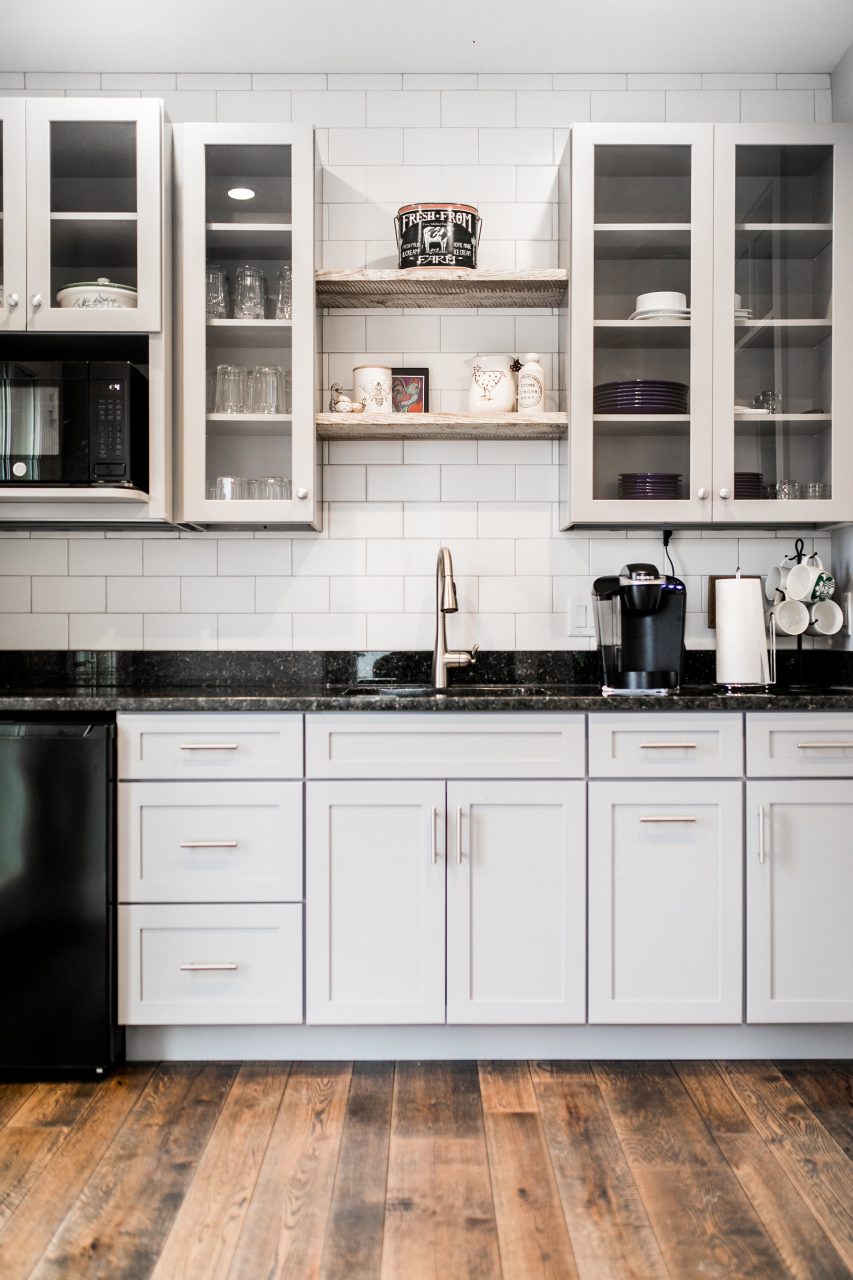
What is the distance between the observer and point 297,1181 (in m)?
1.84

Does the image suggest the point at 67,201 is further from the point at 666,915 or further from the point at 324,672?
the point at 666,915

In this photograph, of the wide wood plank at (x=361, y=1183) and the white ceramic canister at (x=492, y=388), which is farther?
the white ceramic canister at (x=492, y=388)

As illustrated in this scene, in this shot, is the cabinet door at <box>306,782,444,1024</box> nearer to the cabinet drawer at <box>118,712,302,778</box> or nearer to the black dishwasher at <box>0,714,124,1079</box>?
the cabinet drawer at <box>118,712,302,778</box>

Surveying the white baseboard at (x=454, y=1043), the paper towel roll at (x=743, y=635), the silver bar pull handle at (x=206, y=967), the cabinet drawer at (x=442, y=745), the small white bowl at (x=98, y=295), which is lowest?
the white baseboard at (x=454, y=1043)

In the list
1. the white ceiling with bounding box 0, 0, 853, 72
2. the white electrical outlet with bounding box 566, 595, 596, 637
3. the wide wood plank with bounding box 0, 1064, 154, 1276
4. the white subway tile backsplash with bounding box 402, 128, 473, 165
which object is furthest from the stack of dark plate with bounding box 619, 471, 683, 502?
the wide wood plank with bounding box 0, 1064, 154, 1276

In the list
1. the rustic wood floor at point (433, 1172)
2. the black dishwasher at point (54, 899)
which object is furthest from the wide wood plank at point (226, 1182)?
the black dishwasher at point (54, 899)

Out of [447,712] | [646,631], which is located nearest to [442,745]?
[447,712]

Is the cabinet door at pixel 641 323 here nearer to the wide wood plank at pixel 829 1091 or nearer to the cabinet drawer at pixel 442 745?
the cabinet drawer at pixel 442 745

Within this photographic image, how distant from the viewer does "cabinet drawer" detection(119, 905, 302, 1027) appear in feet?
7.54

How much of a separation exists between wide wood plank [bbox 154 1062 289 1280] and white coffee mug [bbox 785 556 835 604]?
1.92 meters

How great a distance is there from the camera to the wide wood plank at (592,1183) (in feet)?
5.24

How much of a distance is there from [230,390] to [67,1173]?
6.22 ft

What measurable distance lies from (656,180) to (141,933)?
7.91 feet

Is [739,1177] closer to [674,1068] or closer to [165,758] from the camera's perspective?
[674,1068]
